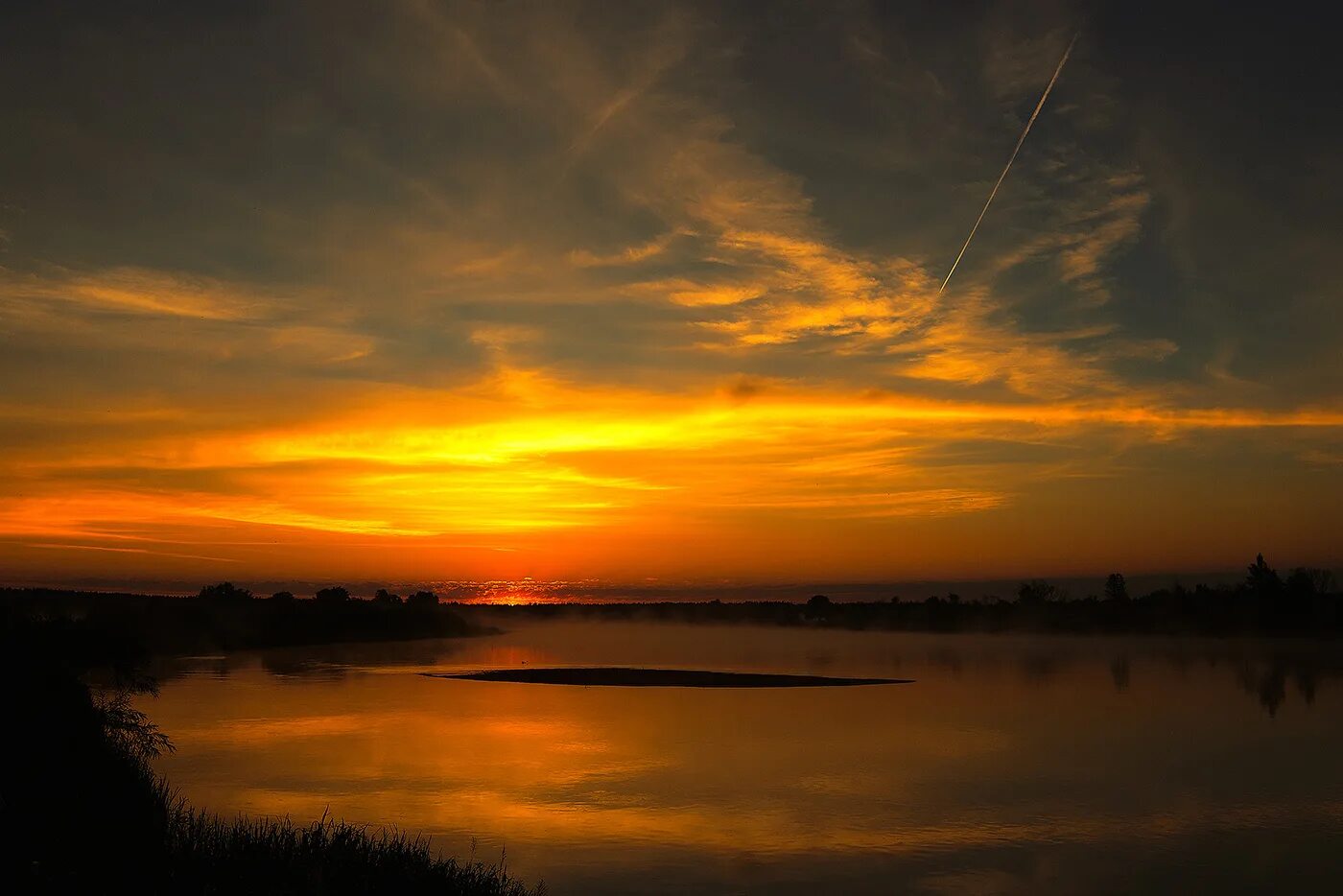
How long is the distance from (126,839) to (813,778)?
17716 millimetres

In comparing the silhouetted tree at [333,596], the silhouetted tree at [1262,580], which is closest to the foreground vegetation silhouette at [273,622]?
the silhouetted tree at [333,596]

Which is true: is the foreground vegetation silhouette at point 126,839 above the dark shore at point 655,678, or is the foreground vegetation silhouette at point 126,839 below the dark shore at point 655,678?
above

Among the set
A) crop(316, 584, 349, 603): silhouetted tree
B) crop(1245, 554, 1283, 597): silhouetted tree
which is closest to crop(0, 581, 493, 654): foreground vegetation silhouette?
crop(316, 584, 349, 603): silhouetted tree

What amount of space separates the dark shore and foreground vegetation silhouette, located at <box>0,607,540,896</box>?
36.4 meters

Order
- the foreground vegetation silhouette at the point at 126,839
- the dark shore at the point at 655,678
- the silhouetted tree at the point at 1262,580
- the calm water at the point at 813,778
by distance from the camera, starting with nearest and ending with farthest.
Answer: the foreground vegetation silhouette at the point at 126,839 → the calm water at the point at 813,778 → the dark shore at the point at 655,678 → the silhouetted tree at the point at 1262,580

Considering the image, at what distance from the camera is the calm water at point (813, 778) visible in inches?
779

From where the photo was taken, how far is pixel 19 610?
28812 mm

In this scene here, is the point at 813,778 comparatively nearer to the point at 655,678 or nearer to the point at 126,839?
the point at 126,839

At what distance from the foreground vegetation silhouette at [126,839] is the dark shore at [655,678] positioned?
119 ft

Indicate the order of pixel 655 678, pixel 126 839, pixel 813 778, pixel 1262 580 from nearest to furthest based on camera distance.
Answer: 1. pixel 126 839
2. pixel 813 778
3. pixel 655 678
4. pixel 1262 580

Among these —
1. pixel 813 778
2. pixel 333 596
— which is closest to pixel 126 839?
pixel 813 778

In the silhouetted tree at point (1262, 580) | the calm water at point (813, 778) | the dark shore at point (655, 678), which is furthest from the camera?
the silhouetted tree at point (1262, 580)

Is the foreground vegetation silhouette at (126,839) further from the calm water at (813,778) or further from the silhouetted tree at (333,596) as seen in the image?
the silhouetted tree at (333,596)

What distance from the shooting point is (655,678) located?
62125mm
